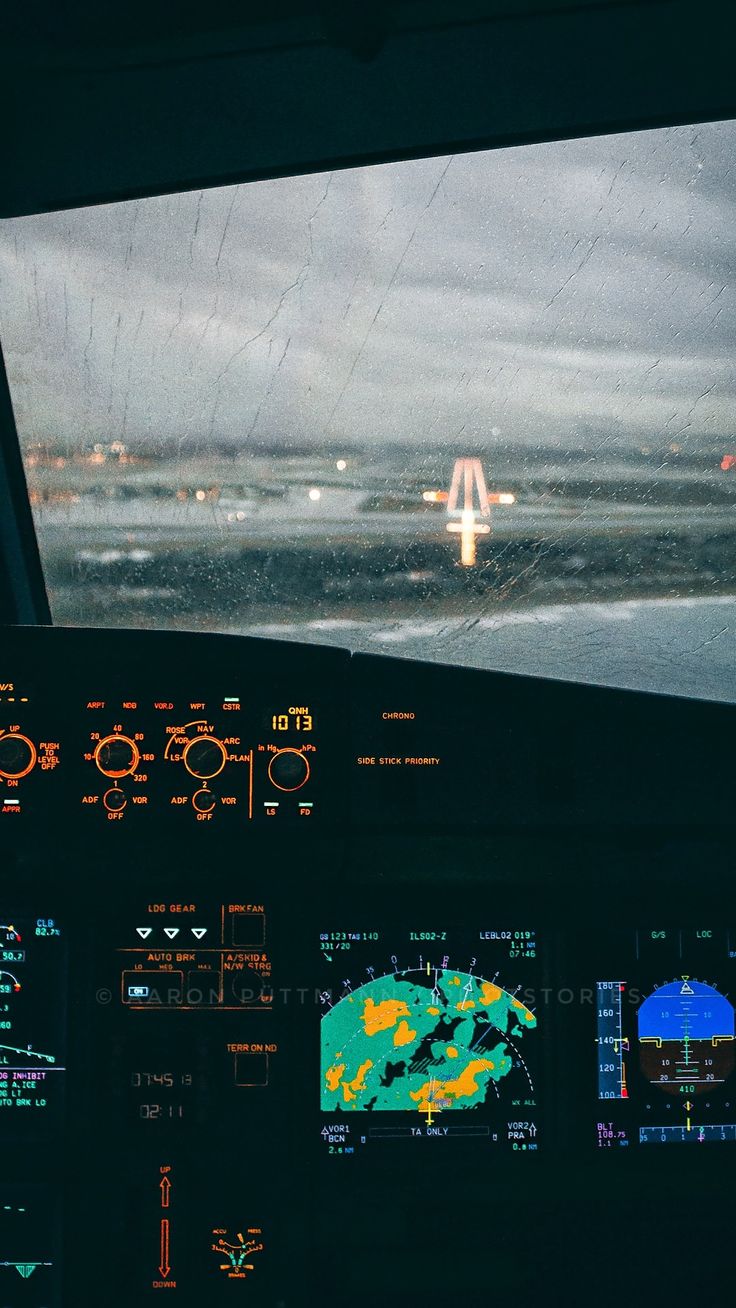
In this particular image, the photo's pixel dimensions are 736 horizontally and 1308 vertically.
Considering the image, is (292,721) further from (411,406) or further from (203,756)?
(411,406)

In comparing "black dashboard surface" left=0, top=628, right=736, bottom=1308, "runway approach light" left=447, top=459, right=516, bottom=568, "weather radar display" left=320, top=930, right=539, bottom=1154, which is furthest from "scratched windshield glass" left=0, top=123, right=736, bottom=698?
"weather radar display" left=320, top=930, right=539, bottom=1154

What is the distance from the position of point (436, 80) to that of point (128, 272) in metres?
0.65

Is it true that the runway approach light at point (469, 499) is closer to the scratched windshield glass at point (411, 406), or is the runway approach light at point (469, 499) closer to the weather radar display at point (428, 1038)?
the scratched windshield glass at point (411, 406)

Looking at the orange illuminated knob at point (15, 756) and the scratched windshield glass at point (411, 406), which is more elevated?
the scratched windshield glass at point (411, 406)

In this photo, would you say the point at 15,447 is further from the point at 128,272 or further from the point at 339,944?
the point at 339,944

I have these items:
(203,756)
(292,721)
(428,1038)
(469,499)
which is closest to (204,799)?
(203,756)

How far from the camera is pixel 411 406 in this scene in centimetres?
247

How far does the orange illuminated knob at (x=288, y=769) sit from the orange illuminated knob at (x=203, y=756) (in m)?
0.09

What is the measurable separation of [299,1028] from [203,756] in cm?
51

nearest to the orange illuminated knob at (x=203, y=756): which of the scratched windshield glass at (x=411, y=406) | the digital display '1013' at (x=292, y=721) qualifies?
the digital display '1013' at (x=292, y=721)

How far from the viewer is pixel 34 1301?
7.41 feet

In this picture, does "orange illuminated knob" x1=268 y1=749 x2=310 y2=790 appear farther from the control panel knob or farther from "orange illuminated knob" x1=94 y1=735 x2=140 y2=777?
"orange illuminated knob" x1=94 y1=735 x2=140 y2=777

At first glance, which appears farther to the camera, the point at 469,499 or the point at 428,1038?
the point at 469,499

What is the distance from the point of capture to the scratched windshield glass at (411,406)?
233cm
